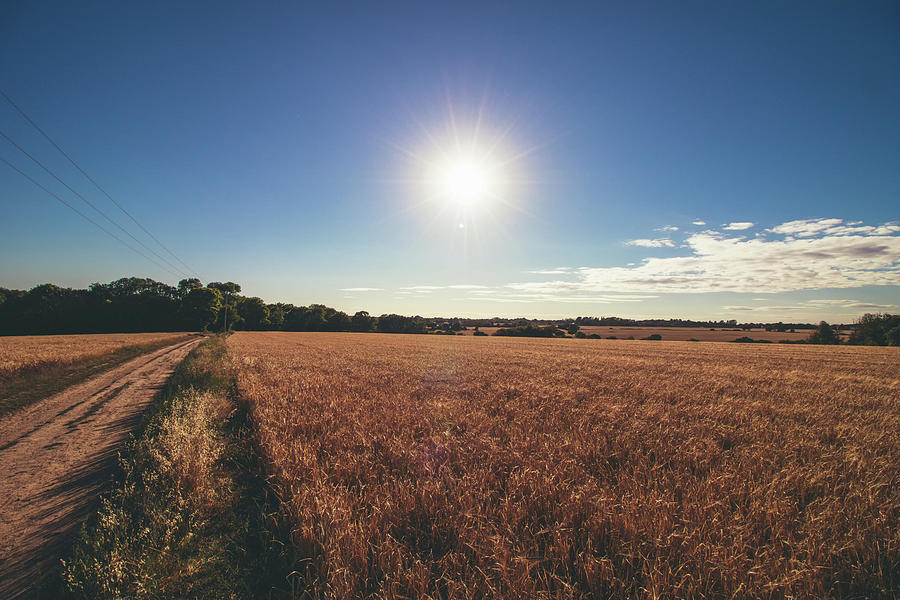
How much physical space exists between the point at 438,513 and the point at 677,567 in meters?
1.96

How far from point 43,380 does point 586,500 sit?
21.7 m

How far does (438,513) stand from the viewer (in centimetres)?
302

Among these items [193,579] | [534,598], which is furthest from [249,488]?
[534,598]

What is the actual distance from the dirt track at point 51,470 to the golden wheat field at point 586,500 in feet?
6.98

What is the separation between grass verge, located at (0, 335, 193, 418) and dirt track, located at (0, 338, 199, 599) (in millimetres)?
598

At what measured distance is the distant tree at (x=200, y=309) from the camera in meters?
73.9

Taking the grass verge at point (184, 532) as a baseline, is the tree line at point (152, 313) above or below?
above

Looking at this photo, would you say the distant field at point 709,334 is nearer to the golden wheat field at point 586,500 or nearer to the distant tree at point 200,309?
the distant tree at point 200,309

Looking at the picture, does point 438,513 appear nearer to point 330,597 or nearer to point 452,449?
point 330,597

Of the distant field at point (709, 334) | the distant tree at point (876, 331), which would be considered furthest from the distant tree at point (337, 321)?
the distant tree at point (876, 331)

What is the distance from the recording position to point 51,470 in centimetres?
536

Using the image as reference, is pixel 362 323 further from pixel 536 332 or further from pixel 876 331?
pixel 876 331

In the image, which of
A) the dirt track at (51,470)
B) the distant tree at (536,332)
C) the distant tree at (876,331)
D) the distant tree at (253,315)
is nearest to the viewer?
the dirt track at (51,470)

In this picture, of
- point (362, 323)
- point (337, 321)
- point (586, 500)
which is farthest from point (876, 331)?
point (337, 321)
